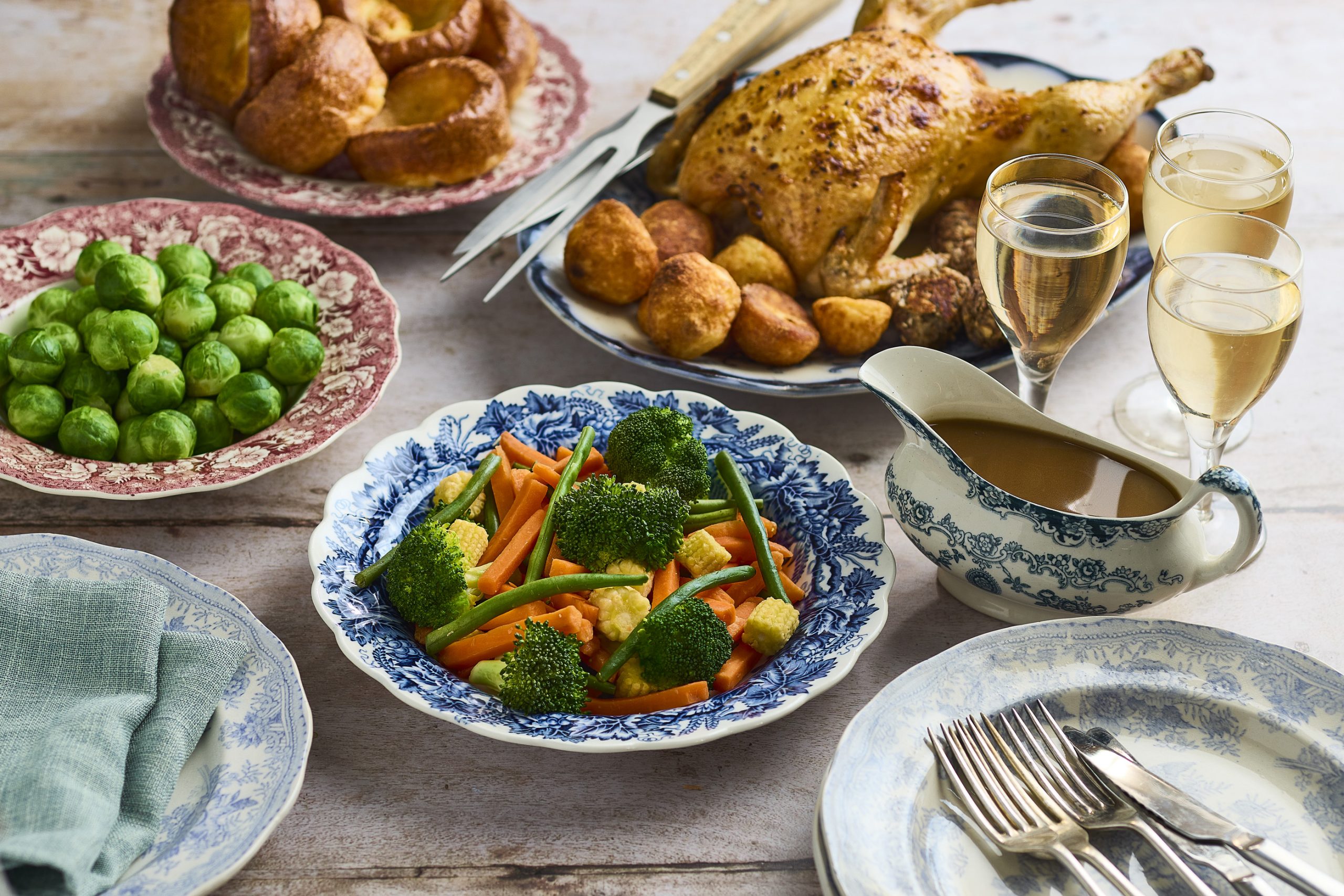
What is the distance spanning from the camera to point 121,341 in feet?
6.42

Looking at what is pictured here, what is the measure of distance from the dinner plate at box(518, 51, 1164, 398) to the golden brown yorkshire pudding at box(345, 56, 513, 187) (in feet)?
1.14

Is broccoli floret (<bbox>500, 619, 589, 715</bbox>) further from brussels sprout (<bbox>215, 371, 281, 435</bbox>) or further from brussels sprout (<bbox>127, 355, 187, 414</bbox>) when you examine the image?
brussels sprout (<bbox>127, 355, 187, 414</bbox>)

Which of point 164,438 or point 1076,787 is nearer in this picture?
point 1076,787

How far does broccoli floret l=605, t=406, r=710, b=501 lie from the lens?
69.6 inches

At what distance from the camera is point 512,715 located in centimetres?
145

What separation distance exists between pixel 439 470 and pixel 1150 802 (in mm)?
1162

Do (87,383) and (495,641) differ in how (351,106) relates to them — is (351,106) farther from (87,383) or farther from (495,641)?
(495,641)

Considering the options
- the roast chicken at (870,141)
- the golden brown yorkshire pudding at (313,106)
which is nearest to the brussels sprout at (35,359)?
the golden brown yorkshire pudding at (313,106)

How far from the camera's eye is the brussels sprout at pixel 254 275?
87.0 inches

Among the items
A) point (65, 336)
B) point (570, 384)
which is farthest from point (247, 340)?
point (570, 384)

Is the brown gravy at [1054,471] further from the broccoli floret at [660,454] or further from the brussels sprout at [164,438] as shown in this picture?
the brussels sprout at [164,438]

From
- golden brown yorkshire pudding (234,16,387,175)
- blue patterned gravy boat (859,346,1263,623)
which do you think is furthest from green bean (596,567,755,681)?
golden brown yorkshire pudding (234,16,387,175)

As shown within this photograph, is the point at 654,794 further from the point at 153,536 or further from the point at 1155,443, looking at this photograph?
the point at 1155,443

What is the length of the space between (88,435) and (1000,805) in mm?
1560
